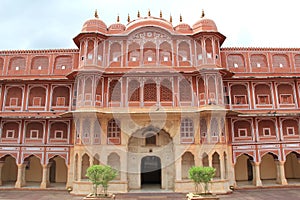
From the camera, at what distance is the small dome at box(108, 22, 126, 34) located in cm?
2281

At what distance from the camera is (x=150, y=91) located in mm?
21000

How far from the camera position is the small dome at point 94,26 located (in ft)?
71.5

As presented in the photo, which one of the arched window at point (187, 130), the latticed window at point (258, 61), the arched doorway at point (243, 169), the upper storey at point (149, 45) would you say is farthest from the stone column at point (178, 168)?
the latticed window at point (258, 61)

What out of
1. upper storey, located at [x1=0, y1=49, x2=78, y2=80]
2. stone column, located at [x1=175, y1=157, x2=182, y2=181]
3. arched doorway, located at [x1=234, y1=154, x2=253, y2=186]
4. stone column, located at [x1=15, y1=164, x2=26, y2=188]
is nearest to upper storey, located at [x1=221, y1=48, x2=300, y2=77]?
arched doorway, located at [x1=234, y1=154, x2=253, y2=186]

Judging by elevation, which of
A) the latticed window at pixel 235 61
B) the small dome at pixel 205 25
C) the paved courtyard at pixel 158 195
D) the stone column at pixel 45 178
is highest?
the small dome at pixel 205 25

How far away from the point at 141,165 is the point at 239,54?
1357cm

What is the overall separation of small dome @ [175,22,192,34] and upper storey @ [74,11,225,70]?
2.69 feet

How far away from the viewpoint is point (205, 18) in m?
22.5

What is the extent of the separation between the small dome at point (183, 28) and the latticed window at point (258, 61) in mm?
6577

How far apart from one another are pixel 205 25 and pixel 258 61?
6445 mm

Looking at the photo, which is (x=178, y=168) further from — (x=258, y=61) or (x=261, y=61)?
(x=261, y=61)

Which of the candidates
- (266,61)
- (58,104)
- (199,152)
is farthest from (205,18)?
(58,104)

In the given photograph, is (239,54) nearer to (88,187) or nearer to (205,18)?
(205,18)

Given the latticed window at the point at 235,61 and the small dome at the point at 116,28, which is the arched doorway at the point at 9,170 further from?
the latticed window at the point at 235,61
